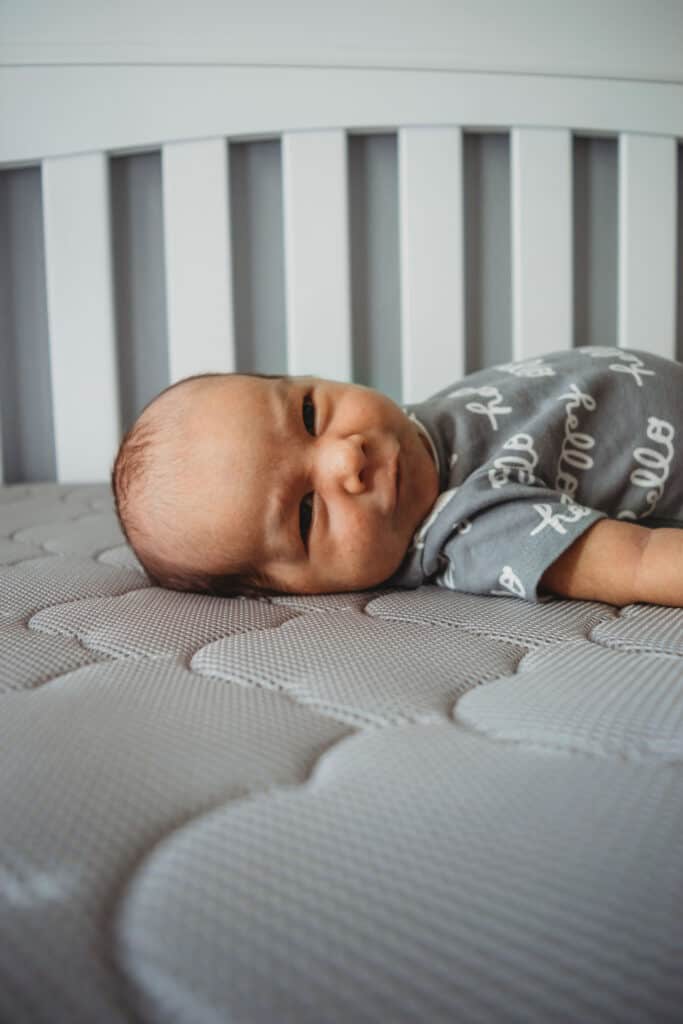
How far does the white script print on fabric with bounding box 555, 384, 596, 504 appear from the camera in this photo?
771 millimetres

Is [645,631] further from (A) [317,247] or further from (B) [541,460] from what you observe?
(A) [317,247]

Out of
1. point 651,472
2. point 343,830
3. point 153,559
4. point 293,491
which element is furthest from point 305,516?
point 343,830

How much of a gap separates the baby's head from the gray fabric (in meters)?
0.05

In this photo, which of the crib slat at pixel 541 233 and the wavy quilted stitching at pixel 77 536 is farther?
the crib slat at pixel 541 233

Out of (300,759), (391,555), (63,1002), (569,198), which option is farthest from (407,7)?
(63,1002)

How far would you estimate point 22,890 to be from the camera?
8.8 inches

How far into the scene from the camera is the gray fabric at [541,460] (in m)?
0.64

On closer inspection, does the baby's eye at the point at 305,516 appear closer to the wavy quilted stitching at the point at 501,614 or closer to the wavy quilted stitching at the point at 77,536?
the wavy quilted stitching at the point at 501,614

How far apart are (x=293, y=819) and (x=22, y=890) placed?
3.5 inches

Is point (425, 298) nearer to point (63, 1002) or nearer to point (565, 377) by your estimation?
point (565, 377)

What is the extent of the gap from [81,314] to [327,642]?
3.85 feet

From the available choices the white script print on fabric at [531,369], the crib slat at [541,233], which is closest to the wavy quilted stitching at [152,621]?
the white script print on fabric at [531,369]

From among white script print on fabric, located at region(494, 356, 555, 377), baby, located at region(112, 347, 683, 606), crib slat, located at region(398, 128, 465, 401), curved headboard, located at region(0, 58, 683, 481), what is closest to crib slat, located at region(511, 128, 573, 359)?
curved headboard, located at region(0, 58, 683, 481)

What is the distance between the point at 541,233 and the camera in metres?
1.36
